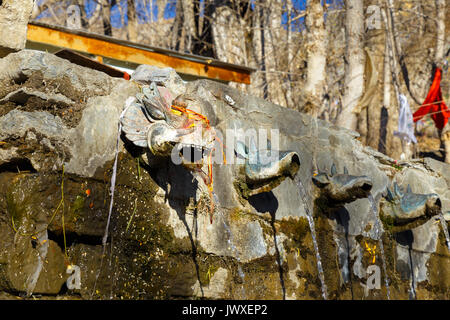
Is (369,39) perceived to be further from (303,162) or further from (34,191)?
(34,191)

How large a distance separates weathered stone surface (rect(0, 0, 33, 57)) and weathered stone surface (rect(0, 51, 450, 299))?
1.48 feet

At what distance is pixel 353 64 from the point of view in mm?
9977

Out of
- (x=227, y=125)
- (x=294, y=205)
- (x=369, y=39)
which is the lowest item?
(x=294, y=205)

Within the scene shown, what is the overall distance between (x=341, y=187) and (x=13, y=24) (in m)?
2.59

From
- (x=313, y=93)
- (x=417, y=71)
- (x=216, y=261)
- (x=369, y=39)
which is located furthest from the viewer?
(x=417, y=71)

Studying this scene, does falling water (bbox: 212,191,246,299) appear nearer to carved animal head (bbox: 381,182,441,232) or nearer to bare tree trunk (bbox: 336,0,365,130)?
carved animal head (bbox: 381,182,441,232)

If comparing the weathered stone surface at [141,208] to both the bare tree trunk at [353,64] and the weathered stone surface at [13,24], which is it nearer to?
the weathered stone surface at [13,24]

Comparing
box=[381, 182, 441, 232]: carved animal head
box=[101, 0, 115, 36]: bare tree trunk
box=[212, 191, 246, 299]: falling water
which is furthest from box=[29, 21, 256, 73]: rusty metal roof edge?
box=[101, 0, 115, 36]: bare tree trunk

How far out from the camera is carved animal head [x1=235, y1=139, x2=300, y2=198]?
145 inches

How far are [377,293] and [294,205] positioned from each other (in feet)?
3.99

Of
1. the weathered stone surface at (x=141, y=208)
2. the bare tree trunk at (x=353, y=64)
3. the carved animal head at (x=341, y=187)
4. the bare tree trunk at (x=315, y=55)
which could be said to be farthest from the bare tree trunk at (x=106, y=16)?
the carved animal head at (x=341, y=187)

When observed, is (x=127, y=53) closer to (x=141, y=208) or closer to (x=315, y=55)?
(x=315, y=55)

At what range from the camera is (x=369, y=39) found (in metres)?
13.0

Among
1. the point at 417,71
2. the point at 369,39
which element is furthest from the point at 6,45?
the point at 417,71
